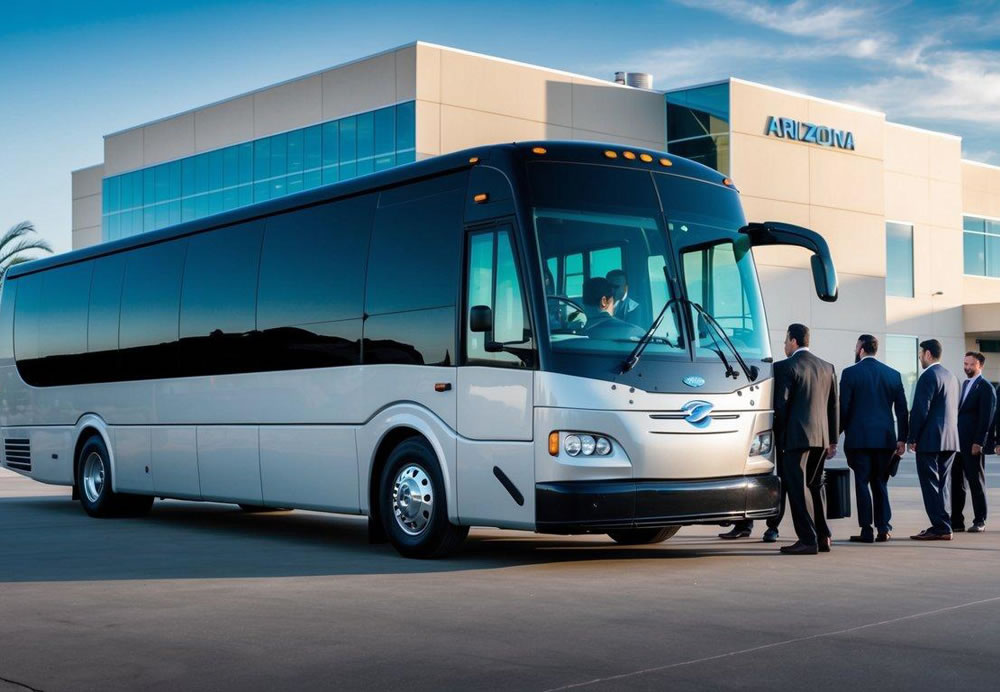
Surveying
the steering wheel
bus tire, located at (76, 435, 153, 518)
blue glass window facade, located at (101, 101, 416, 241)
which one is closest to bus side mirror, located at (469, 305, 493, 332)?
the steering wheel

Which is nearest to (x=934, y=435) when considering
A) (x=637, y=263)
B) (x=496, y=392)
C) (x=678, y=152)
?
(x=637, y=263)

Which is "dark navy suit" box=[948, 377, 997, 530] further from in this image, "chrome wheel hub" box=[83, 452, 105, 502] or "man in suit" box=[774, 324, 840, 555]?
"chrome wheel hub" box=[83, 452, 105, 502]

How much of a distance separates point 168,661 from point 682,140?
3861 cm

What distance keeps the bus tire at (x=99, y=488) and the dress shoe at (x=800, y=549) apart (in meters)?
8.39

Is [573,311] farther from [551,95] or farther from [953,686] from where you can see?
[551,95]

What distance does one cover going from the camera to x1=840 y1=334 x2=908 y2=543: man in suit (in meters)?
12.2

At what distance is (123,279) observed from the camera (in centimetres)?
1628

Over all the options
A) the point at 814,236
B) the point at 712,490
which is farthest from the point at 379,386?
Answer: the point at 814,236

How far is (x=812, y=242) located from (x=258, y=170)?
36258mm

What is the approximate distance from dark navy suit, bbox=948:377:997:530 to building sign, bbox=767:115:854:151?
99.0 feet

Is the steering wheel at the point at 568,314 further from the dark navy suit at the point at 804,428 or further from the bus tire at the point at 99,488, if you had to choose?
the bus tire at the point at 99,488

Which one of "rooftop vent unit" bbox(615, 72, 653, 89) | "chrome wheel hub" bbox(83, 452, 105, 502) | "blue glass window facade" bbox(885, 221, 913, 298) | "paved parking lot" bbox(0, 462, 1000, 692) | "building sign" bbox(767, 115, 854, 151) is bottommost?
"paved parking lot" bbox(0, 462, 1000, 692)

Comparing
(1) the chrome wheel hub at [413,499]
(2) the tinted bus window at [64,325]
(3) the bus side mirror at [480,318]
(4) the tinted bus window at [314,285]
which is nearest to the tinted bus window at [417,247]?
(4) the tinted bus window at [314,285]

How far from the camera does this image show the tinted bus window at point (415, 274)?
34.9ft
